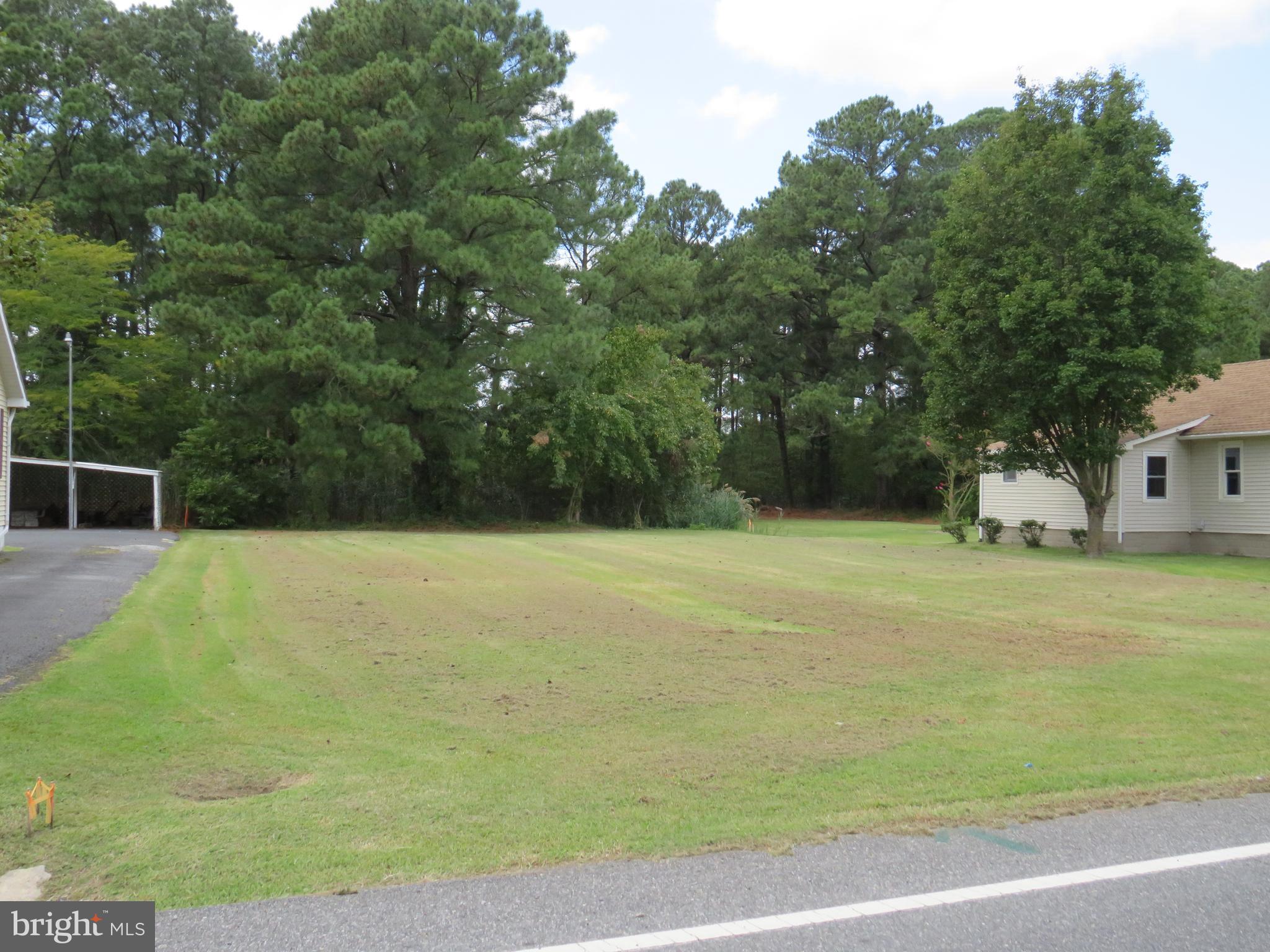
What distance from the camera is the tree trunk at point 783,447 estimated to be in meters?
54.0

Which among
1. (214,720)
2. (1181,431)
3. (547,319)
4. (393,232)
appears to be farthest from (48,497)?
(1181,431)

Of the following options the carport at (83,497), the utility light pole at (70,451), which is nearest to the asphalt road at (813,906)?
the utility light pole at (70,451)

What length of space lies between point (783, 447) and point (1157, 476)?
3059cm

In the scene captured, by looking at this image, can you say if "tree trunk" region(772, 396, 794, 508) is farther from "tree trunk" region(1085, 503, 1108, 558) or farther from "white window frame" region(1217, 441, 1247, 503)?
"tree trunk" region(1085, 503, 1108, 558)

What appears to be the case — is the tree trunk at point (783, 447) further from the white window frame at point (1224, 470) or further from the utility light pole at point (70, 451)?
the utility light pole at point (70, 451)

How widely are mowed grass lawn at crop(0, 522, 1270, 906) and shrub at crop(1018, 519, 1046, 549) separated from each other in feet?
40.3

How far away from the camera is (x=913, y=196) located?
49344mm

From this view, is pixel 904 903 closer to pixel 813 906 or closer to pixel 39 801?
pixel 813 906

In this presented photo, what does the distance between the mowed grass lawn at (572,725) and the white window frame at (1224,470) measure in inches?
470

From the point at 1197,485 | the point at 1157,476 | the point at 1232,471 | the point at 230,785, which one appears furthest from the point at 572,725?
the point at 1197,485

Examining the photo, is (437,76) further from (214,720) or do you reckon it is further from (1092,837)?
(1092,837)

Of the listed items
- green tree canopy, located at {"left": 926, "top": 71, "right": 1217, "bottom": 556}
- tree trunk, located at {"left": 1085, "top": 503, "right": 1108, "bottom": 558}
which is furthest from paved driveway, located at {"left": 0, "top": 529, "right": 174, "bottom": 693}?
tree trunk, located at {"left": 1085, "top": 503, "right": 1108, "bottom": 558}

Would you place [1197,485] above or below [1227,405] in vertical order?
below

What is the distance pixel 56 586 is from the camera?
13250 millimetres
